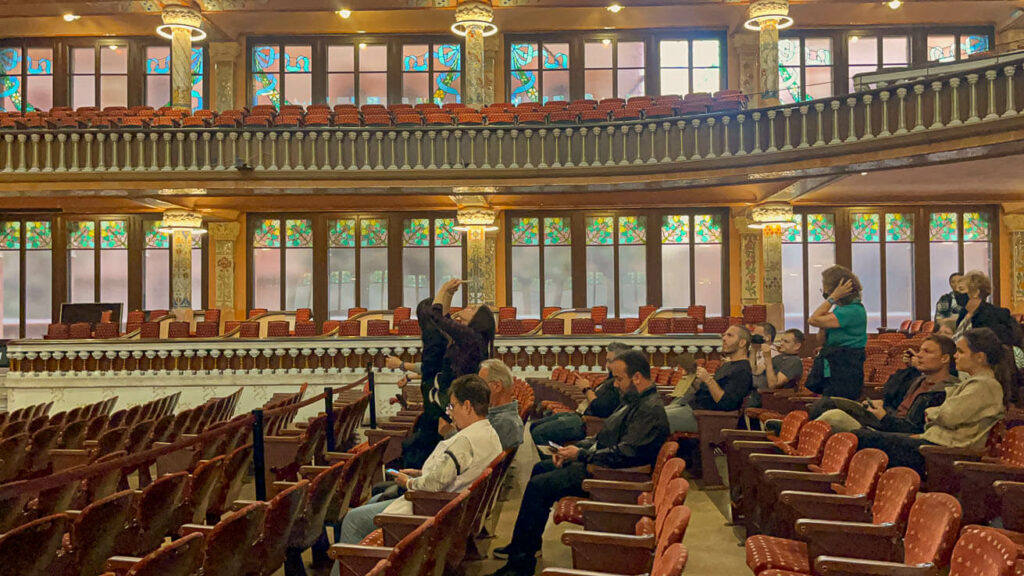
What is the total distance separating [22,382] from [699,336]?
9571 mm

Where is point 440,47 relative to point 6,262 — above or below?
above

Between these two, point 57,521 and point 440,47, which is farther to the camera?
point 440,47

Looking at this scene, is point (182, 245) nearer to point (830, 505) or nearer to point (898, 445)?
point (898, 445)

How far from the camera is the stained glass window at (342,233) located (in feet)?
55.1

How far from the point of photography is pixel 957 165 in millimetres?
10664

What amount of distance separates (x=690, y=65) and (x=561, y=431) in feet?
43.4

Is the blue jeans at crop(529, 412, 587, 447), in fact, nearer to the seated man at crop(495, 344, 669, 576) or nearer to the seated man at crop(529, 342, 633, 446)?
the seated man at crop(529, 342, 633, 446)

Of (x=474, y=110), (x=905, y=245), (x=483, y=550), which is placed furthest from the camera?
(x=905, y=245)


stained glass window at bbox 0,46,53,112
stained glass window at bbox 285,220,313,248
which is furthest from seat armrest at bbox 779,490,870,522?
stained glass window at bbox 0,46,53,112

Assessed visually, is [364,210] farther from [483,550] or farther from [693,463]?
[483,550]

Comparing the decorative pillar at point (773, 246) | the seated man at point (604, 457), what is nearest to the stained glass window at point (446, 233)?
the decorative pillar at point (773, 246)

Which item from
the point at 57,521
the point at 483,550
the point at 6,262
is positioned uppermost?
the point at 6,262

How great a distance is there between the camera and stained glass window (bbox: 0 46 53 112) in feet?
56.3

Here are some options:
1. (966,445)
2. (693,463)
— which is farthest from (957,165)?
(966,445)
